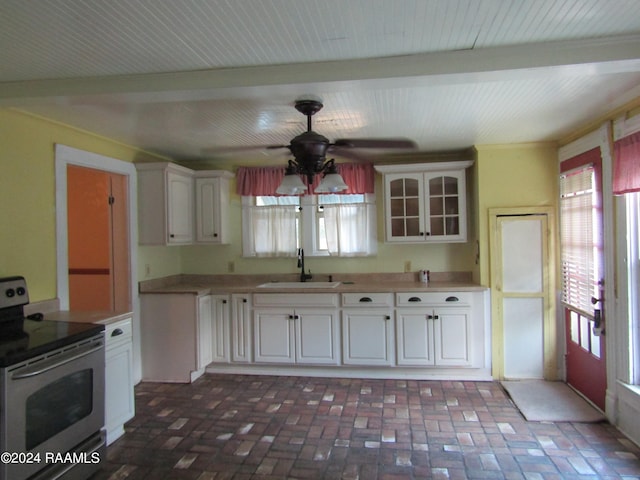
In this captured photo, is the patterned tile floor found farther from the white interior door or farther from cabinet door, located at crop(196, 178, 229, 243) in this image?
cabinet door, located at crop(196, 178, 229, 243)

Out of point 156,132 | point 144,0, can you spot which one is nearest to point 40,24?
point 144,0

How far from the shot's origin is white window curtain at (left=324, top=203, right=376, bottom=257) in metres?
4.56

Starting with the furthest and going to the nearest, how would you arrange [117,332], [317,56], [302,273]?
1. [302,273]
2. [117,332]
3. [317,56]

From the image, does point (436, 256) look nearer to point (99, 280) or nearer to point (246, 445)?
point (246, 445)

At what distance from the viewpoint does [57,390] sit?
7.34 feet

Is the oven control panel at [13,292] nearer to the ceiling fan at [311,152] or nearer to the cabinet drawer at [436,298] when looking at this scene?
the ceiling fan at [311,152]

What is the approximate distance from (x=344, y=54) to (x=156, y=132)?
2.00 metres

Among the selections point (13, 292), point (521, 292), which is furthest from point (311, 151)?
point (521, 292)

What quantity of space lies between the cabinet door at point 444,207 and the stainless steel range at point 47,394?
10.1ft

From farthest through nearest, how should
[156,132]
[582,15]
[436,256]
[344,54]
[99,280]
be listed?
[436,256], [99,280], [156,132], [344,54], [582,15]

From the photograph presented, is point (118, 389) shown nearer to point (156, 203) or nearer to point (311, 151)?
A: point (156, 203)

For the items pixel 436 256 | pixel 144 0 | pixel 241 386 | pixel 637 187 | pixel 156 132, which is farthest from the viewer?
pixel 436 256

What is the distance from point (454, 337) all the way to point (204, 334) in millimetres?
2403

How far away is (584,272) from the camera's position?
3.38 metres
